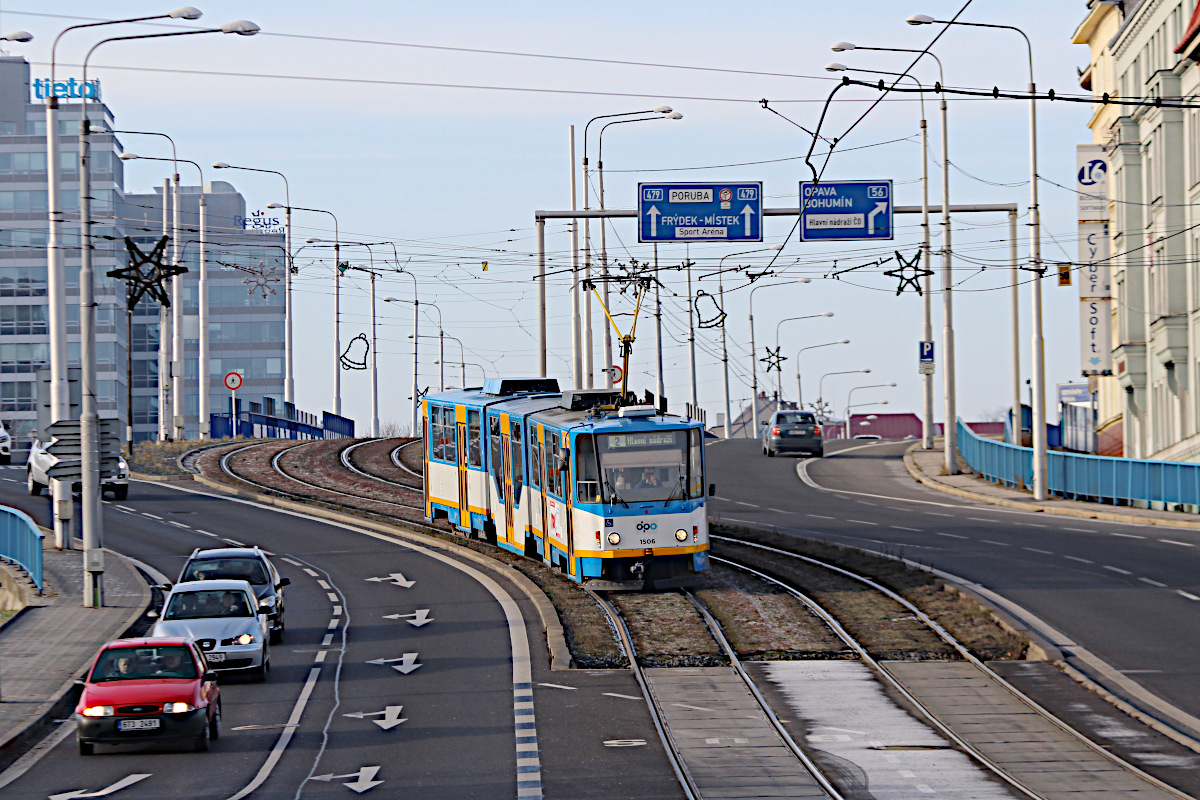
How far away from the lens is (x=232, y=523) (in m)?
40.7

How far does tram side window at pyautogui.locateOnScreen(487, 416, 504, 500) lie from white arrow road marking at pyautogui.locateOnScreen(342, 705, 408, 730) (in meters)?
13.0

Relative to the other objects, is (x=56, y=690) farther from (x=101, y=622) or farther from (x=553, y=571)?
(x=553, y=571)

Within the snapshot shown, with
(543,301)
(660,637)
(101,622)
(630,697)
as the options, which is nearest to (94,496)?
(101,622)

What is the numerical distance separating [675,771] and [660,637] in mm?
7846

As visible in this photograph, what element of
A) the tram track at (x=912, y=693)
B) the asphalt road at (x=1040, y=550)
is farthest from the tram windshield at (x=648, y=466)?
the asphalt road at (x=1040, y=550)

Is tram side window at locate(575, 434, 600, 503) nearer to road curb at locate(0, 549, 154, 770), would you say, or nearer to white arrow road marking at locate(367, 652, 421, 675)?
white arrow road marking at locate(367, 652, 421, 675)

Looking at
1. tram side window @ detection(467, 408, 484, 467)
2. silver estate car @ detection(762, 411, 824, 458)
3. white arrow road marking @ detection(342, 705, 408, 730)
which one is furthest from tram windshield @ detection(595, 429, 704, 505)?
silver estate car @ detection(762, 411, 824, 458)

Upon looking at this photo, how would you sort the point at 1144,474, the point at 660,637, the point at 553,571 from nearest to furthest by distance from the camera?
the point at 660,637, the point at 553,571, the point at 1144,474

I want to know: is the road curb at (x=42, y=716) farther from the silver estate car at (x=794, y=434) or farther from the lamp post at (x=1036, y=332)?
the silver estate car at (x=794, y=434)

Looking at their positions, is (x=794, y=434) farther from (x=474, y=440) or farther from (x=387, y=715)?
(x=387, y=715)

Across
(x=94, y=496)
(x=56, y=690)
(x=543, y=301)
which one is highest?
(x=543, y=301)

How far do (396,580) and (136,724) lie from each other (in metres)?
14.3

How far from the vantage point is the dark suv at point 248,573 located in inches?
958

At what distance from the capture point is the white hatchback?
20688 mm
